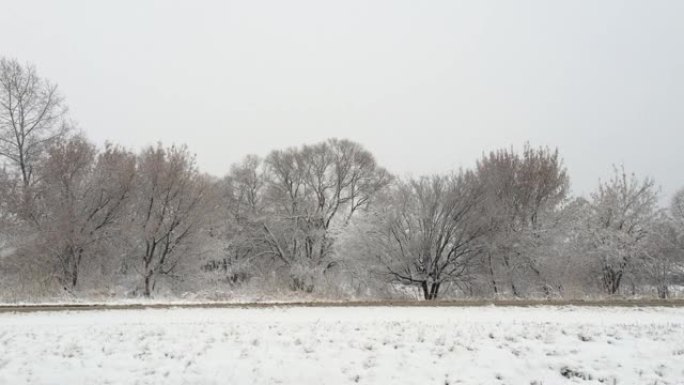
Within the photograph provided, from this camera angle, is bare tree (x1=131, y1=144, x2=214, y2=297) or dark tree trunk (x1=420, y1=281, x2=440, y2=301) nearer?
dark tree trunk (x1=420, y1=281, x2=440, y2=301)

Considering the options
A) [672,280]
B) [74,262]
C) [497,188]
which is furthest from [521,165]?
[74,262]

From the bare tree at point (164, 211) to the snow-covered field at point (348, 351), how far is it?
13414 mm

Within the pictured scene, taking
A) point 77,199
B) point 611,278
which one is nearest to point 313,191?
point 77,199

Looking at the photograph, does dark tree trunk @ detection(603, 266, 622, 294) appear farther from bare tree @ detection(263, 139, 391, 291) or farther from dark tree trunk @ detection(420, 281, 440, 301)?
bare tree @ detection(263, 139, 391, 291)

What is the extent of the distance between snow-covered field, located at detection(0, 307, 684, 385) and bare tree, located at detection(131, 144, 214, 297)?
1341 cm

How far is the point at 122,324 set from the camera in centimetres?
1126

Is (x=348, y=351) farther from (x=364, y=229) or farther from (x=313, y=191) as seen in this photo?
(x=313, y=191)

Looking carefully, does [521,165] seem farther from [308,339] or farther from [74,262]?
[74,262]

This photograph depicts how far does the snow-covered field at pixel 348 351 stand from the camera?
721 cm

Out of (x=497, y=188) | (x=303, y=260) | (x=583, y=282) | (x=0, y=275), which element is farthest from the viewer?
(x=303, y=260)

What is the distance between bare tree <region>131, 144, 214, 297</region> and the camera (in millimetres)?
24734

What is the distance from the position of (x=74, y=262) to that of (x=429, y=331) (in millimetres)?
19575

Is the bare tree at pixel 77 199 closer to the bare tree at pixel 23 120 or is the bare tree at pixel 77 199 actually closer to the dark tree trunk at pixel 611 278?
the bare tree at pixel 23 120

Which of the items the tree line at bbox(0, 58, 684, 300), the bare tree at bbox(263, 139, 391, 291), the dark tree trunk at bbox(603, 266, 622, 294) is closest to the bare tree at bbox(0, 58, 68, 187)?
the tree line at bbox(0, 58, 684, 300)
